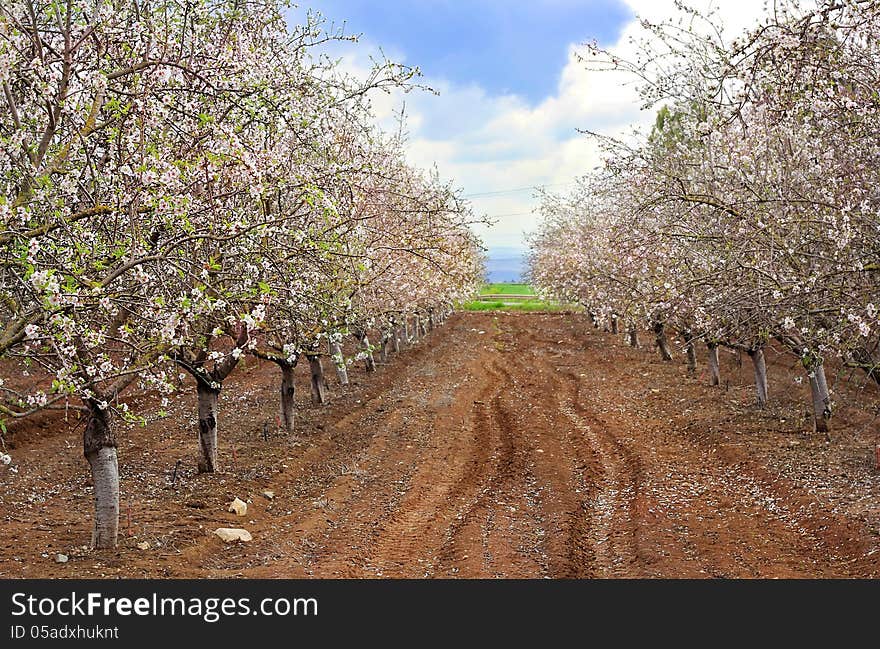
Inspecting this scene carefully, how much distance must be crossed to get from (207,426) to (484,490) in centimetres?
502

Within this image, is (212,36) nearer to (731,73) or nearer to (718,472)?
(731,73)

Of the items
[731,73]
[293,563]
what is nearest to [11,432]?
[293,563]

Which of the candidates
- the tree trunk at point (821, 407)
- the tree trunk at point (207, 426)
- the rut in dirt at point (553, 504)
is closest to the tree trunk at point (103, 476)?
the rut in dirt at point (553, 504)

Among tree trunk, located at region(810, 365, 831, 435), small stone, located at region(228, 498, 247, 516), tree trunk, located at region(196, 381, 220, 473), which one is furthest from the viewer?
tree trunk, located at region(810, 365, 831, 435)

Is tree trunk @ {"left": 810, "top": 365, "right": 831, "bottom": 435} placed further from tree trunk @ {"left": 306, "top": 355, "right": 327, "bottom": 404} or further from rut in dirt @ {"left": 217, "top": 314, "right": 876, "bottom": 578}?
tree trunk @ {"left": 306, "top": 355, "right": 327, "bottom": 404}

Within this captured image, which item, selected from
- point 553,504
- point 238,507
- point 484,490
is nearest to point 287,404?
point 238,507

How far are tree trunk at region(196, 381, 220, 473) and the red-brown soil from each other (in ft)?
1.20

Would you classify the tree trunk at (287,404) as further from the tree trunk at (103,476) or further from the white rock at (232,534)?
the tree trunk at (103,476)

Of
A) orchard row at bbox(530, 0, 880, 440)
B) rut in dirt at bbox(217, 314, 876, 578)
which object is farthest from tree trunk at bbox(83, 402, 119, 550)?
orchard row at bbox(530, 0, 880, 440)

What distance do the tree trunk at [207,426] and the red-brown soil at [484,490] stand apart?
0.37m

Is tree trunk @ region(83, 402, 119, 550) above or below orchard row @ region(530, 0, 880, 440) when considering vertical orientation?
below

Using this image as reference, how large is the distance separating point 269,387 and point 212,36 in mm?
17071

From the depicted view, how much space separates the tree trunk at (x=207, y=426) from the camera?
13.9 meters

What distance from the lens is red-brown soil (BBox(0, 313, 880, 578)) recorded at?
9.88 meters
